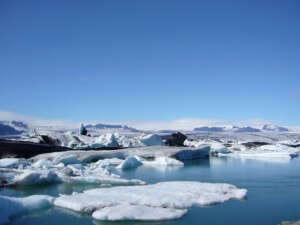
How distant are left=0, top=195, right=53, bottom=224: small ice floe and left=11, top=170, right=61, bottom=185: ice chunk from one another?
313cm

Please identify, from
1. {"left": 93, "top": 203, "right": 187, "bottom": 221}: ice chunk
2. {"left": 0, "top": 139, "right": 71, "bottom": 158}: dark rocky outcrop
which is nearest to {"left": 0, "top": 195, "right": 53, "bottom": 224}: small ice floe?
{"left": 93, "top": 203, "right": 187, "bottom": 221}: ice chunk

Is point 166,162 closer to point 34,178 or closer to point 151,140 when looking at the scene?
point 34,178

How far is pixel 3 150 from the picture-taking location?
2264cm

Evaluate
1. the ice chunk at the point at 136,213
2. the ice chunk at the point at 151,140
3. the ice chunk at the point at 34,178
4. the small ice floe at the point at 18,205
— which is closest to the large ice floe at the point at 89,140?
the ice chunk at the point at 151,140

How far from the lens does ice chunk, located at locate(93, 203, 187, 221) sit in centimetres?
670

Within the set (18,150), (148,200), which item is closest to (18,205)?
(148,200)

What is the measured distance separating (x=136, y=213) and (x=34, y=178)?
5.38m

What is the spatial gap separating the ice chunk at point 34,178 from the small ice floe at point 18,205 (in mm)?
3132

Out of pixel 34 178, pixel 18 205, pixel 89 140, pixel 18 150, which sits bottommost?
pixel 18 205

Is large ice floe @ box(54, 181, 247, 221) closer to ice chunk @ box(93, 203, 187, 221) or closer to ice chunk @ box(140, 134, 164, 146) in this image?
ice chunk @ box(93, 203, 187, 221)

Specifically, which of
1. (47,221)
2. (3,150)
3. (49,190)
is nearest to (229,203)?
(47,221)

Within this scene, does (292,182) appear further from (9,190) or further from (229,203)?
(9,190)

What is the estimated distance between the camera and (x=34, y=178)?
11.2m

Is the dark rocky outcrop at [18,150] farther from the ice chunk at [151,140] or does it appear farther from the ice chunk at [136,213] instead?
the ice chunk at [136,213]
